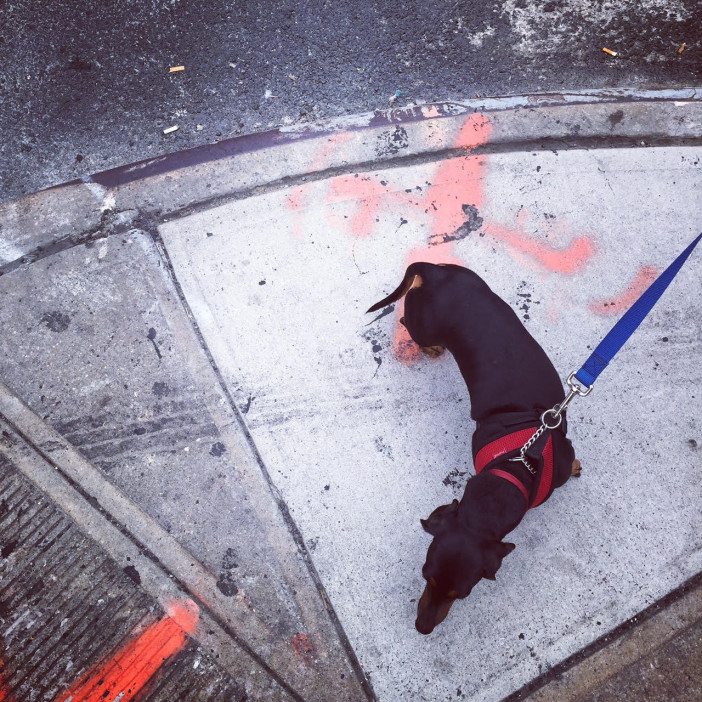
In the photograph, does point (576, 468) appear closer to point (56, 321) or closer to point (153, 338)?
point (153, 338)

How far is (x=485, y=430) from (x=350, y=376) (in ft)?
2.73

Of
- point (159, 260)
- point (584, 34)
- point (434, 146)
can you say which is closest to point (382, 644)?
point (159, 260)

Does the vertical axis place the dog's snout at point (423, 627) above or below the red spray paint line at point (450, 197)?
below

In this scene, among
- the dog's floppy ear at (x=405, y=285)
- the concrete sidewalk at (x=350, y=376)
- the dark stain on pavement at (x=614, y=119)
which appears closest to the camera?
the dog's floppy ear at (x=405, y=285)

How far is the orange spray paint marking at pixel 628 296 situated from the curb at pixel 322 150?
832mm

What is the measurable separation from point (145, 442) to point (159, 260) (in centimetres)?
102

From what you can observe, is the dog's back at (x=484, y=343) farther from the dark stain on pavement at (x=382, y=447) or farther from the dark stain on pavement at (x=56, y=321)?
the dark stain on pavement at (x=56, y=321)

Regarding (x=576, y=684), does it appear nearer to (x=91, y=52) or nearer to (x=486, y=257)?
(x=486, y=257)

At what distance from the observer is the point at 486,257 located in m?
3.16

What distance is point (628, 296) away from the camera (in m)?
3.11

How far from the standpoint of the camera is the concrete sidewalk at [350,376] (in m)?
2.69

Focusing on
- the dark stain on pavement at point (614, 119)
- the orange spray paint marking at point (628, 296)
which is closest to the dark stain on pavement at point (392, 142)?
the dark stain on pavement at point (614, 119)

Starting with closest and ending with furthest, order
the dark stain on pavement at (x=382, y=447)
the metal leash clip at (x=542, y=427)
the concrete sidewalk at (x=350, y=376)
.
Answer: the metal leash clip at (x=542, y=427), the concrete sidewalk at (x=350, y=376), the dark stain on pavement at (x=382, y=447)

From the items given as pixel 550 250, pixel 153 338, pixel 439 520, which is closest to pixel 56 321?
pixel 153 338
